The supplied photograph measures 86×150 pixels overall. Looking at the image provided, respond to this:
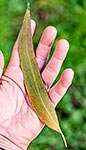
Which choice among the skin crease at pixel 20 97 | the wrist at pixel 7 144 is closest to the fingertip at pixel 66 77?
the skin crease at pixel 20 97

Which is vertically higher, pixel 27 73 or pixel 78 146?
pixel 27 73

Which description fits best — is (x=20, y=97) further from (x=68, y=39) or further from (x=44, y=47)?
(x=68, y=39)

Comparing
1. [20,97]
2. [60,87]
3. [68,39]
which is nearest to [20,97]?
[20,97]

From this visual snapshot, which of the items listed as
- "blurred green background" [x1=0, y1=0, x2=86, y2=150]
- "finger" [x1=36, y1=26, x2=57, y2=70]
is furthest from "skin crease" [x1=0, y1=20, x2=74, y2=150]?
"blurred green background" [x1=0, y1=0, x2=86, y2=150]

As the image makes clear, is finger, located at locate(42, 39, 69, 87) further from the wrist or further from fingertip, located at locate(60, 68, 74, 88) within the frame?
the wrist

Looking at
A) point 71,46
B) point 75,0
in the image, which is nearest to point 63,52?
point 71,46

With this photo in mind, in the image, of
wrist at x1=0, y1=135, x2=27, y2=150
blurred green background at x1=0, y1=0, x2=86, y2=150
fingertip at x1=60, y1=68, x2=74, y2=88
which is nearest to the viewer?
wrist at x1=0, y1=135, x2=27, y2=150

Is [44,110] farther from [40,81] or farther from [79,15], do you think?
[79,15]
